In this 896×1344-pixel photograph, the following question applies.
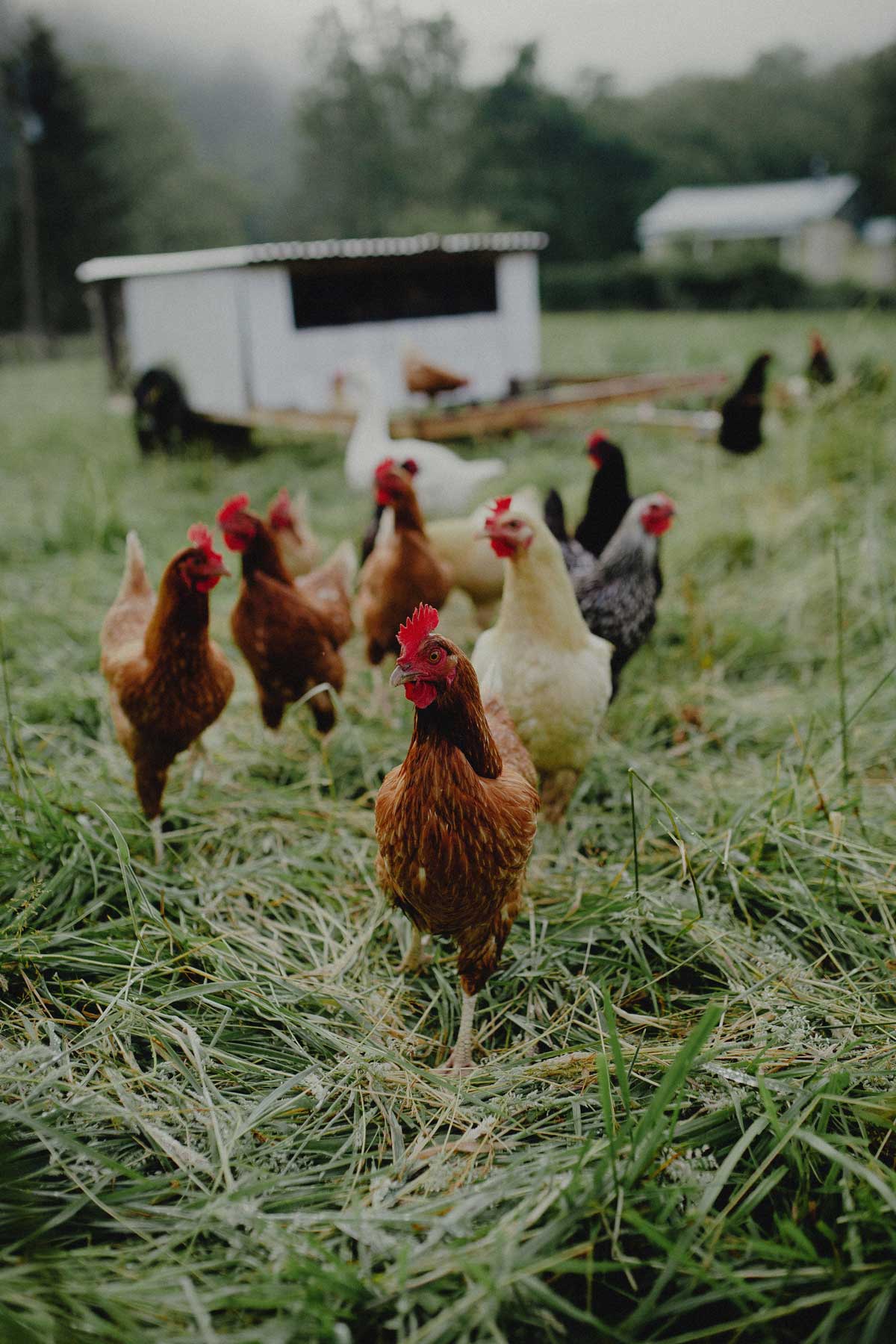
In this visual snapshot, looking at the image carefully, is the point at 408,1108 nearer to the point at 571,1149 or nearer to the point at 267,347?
the point at 571,1149

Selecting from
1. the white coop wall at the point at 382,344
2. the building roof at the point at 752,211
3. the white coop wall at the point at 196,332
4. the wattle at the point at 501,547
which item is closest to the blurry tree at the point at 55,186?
the white coop wall at the point at 196,332

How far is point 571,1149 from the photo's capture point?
1.55 m

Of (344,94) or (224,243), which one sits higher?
(344,94)

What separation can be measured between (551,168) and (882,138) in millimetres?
12520

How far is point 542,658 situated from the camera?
2477 mm

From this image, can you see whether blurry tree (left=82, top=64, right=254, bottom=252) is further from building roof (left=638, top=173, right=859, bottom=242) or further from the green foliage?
building roof (left=638, top=173, right=859, bottom=242)

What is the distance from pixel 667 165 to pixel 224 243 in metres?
18.3

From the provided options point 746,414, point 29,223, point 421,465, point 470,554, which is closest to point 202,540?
point 470,554

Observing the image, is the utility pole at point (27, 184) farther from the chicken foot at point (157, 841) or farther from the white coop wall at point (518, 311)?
the chicken foot at point (157, 841)

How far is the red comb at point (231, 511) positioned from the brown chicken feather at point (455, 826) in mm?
1244

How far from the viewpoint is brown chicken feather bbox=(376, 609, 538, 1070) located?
174 centimetres

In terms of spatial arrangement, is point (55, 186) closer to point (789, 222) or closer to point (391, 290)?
point (391, 290)

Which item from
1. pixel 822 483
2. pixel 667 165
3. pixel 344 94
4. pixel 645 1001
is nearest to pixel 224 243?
pixel 344 94

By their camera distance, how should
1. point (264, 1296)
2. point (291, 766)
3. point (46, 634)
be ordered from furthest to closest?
point (46, 634) → point (291, 766) → point (264, 1296)
